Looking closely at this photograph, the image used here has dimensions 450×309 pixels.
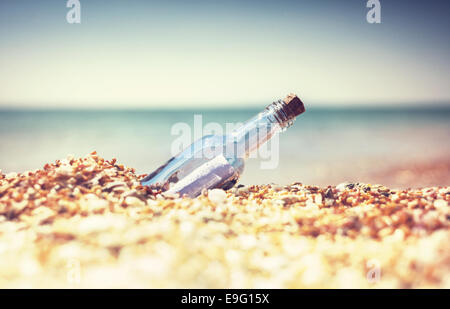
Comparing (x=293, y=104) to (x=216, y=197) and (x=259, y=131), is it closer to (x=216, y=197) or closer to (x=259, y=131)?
(x=259, y=131)

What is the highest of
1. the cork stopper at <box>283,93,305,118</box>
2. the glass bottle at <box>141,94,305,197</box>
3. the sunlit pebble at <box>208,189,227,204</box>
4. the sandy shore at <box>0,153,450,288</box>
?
the cork stopper at <box>283,93,305,118</box>

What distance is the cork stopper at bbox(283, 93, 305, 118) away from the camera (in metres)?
1.50

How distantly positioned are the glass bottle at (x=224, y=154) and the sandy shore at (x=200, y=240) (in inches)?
9.0

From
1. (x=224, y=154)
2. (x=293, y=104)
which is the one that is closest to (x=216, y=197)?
(x=224, y=154)

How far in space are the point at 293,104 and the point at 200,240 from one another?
33.6 inches

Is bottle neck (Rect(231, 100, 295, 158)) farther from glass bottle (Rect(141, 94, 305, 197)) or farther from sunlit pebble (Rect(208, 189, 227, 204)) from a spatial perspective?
sunlit pebble (Rect(208, 189, 227, 204))

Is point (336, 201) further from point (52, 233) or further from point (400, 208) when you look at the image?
point (52, 233)

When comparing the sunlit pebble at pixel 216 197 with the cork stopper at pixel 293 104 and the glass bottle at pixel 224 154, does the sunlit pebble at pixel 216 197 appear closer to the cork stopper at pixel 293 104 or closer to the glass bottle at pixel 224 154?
the glass bottle at pixel 224 154

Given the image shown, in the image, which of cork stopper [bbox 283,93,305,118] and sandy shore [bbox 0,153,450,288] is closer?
sandy shore [bbox 0,153,450,288]

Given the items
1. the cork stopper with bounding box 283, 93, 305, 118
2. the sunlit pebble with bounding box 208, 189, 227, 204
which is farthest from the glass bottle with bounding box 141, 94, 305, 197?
the sunlit pebble with bounding box 208, 189, 227, 204

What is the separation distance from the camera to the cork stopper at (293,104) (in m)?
1.50

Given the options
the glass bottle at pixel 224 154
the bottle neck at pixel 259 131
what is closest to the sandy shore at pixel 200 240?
the glass bottle at pixel 224 154

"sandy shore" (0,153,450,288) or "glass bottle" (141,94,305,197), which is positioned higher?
"glass bottle" (141,94,305,197)
